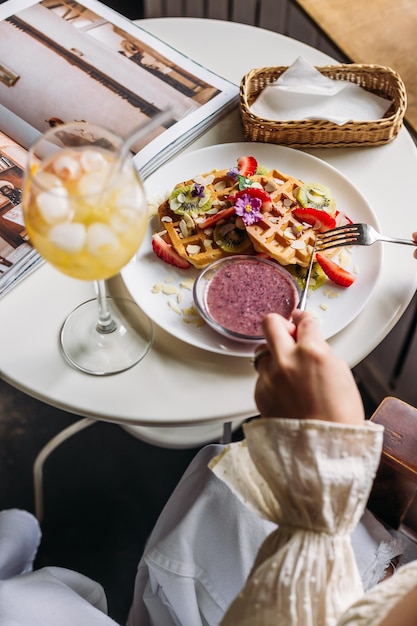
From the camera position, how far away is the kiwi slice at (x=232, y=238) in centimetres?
106

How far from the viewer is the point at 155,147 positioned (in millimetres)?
1192

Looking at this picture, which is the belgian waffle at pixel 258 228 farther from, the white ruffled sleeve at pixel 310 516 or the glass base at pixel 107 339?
the white ruffled sleeve at pixel 310 516

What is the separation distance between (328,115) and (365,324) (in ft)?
1.36

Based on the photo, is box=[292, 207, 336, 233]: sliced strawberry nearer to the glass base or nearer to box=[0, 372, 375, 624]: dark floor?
the glass base

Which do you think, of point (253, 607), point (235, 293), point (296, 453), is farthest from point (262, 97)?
point (253, 607)

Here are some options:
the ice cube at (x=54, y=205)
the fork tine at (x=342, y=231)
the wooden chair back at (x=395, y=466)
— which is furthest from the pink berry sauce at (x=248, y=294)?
the ice cube at (x=54, y=205)

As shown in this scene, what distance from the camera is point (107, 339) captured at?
3.38 ft

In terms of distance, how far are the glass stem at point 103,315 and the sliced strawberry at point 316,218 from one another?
13.0 inches

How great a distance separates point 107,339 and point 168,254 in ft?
0.54

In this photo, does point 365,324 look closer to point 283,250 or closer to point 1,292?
point 283,250

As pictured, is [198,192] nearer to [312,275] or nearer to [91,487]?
[312,275]

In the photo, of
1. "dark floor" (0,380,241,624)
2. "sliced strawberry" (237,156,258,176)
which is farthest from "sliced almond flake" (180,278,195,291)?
"dark floor" (0,380,241,624)

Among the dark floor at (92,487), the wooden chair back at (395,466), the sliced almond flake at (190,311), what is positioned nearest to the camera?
the wooden chair back at (395,466)

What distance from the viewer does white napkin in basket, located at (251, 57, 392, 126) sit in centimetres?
123
